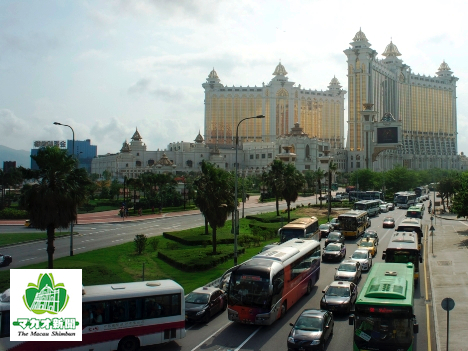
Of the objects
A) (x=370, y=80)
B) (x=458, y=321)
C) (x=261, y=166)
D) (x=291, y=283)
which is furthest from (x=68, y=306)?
(x=370, y=80)

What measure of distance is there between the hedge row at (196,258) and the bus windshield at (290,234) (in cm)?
307

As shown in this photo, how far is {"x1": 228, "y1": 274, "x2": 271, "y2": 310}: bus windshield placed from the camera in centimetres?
1841

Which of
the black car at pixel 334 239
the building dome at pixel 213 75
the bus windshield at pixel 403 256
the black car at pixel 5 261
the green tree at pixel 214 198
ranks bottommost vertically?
the black car at pixel 5 261

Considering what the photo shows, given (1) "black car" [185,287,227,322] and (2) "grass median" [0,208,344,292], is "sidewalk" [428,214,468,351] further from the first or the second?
(2) "grass median" [0,208,344,292]

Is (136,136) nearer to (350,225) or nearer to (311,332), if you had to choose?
(350,225)

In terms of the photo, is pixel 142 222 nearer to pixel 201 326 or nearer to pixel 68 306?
pixel 201 326

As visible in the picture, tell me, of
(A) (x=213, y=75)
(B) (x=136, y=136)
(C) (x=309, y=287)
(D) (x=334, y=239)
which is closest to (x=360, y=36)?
(A) (x=213, y=75)

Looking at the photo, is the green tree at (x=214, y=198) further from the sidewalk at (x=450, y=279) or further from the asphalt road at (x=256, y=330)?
the sidewalk at (x=450, y=279)

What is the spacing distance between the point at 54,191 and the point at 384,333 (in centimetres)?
1800

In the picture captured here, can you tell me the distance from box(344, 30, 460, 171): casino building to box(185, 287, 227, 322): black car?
129m

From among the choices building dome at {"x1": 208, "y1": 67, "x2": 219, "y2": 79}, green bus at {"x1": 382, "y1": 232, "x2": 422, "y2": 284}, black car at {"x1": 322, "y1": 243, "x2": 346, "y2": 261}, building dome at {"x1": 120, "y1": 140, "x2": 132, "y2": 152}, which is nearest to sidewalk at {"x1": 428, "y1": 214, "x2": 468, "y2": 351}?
green bus at {"x1": 382, "y1": 232, "x2": 422, "y2": 284}

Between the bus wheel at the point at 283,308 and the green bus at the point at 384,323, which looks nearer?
the green bus at the point at 384,323

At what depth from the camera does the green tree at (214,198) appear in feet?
109

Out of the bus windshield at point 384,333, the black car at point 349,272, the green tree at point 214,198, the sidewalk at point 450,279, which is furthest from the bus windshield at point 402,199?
the bus windshield at point 384,333
